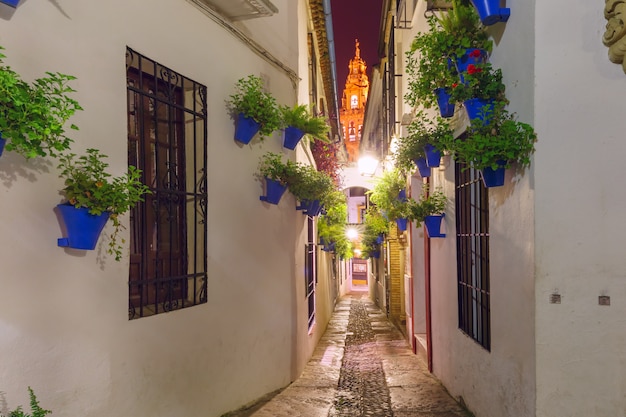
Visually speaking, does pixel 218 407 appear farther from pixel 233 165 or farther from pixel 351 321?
pixel 351 321

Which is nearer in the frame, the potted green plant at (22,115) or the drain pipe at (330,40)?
the potted green plant at (22,115)

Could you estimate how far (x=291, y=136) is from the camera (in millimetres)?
6613

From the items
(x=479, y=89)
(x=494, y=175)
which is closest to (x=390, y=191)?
(x=479, y=89)

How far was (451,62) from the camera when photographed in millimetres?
4660


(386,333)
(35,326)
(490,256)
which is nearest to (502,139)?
(490,256)

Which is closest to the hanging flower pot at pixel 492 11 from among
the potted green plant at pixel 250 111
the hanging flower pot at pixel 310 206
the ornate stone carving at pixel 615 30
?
the ornate stone carving at pixel 615 30

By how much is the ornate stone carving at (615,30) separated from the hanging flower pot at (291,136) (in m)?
3.86

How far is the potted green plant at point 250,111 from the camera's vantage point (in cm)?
530

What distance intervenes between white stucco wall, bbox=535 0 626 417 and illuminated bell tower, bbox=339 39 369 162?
51.9 m

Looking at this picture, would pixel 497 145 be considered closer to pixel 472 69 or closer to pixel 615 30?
pixel 472 69

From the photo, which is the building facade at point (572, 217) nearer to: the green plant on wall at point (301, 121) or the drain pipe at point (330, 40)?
the green plant on wall at point (301, 121)

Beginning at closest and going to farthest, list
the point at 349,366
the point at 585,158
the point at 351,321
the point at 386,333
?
the point at 585,158 → the point at 349,366 → the point at 386,333 → the point at 351,321

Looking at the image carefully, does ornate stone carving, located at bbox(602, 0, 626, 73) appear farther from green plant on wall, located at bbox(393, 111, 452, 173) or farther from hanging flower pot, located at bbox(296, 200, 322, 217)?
hanging flower pot, located at bbox(296, 200, 322, 217)

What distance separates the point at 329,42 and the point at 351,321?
9074mm
